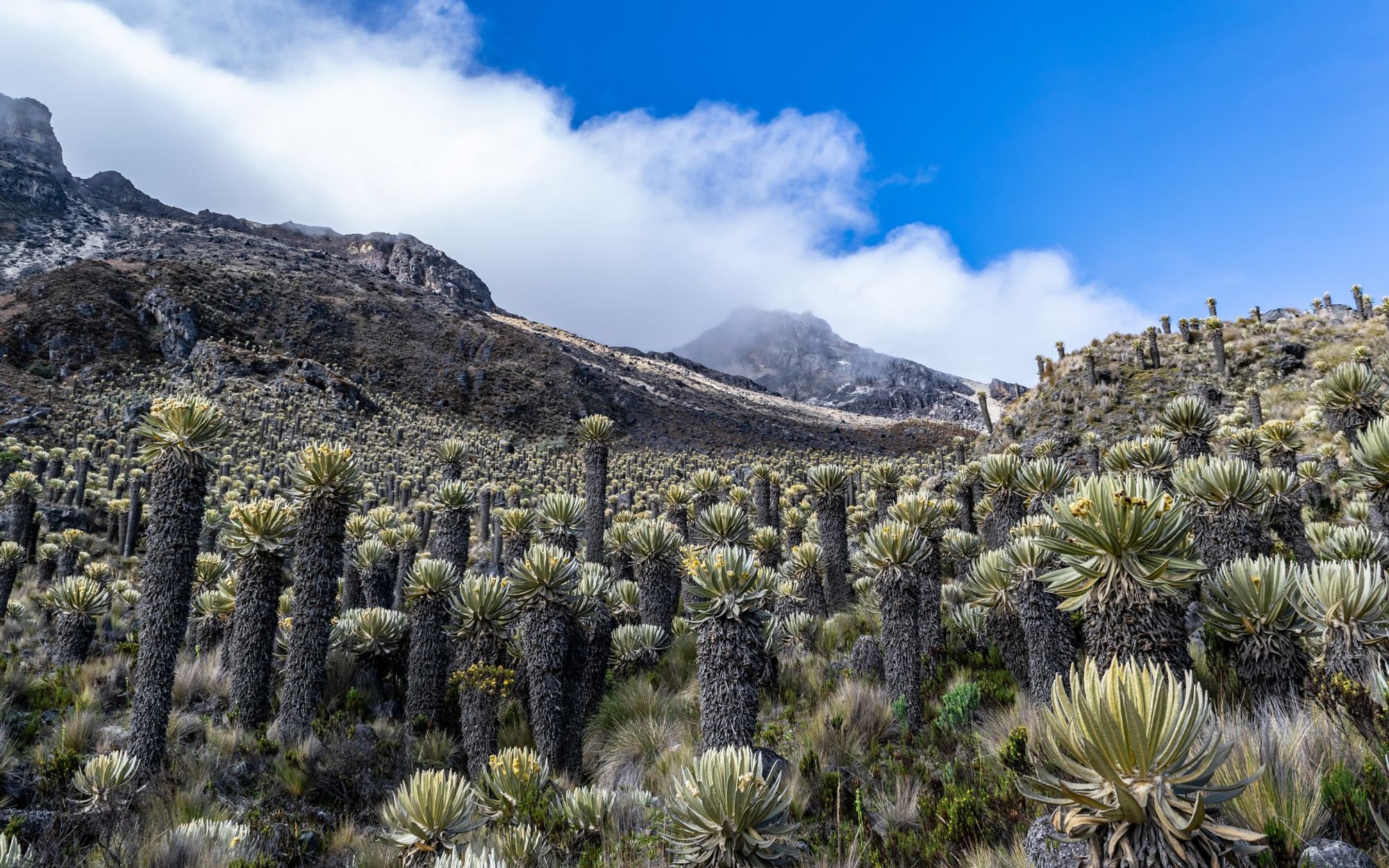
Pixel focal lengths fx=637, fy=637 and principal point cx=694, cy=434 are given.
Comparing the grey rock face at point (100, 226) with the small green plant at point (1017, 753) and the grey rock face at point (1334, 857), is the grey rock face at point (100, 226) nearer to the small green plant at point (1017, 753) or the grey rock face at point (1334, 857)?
the small green plant at point (1017, 753)

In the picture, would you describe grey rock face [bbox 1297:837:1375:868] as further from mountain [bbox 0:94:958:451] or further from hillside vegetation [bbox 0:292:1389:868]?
mountain [bbox 0:94:958:451]

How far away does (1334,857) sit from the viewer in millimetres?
2943

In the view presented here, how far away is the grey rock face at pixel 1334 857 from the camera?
291cm

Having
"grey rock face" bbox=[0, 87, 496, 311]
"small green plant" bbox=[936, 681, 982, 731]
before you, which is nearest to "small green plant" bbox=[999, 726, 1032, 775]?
"small green plant" bbox=[936, 681, 982, 731]

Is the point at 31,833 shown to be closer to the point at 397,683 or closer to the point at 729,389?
the point at 397,683

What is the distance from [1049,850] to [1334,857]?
119cm

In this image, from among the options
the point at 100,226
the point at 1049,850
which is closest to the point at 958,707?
the point at 1049,850

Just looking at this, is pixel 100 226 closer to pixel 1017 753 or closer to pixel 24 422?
pixel 24 422

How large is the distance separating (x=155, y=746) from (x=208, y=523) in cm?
1523

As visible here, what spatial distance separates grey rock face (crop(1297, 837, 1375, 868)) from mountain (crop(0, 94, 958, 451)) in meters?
53.8

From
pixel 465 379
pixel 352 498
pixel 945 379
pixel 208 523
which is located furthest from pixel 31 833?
pixel 945 379

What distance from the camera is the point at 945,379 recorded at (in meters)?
168

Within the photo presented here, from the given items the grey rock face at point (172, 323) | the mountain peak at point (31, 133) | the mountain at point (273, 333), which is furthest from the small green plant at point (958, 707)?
the mountain peak at point (31, 133)

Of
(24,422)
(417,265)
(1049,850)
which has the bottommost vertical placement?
(1049,850)
